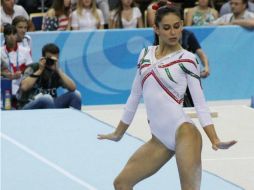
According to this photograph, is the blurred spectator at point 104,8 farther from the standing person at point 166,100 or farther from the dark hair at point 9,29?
the standing person at point 166,100

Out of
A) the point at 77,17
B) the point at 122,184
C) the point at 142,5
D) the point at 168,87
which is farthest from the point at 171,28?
the point at 142,5

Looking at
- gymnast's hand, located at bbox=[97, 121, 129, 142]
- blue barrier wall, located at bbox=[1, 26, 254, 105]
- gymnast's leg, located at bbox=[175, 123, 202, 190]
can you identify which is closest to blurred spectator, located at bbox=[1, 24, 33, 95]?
blue barrier wall, located at bbox=[1, 26, 254, 105]

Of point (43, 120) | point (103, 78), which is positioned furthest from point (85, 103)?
point (43, 120)

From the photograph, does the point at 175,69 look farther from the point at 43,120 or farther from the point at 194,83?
the point at 43,120

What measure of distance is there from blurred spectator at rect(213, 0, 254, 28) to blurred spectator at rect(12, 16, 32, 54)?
292 centimetres

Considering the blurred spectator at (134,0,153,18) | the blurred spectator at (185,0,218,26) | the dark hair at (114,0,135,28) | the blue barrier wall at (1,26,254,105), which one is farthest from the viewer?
the blurred spectator at (134,0,153,18)

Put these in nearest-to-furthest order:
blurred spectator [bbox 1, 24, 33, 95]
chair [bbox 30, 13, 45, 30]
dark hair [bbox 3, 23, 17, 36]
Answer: dark hair [bbox 3, 23, 17, 36], blurred spectator [bbox 1, 24, 33, 95], chair [bbox 30, 13, 45, 30]

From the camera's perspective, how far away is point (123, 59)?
507 inches

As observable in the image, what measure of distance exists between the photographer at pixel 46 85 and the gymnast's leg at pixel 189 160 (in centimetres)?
563

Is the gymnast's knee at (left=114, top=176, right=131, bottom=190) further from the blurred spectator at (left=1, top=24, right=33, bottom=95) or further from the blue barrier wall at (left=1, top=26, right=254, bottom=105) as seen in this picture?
the blue barrier wall at (left=1, top=26, right=254, bottom=105)

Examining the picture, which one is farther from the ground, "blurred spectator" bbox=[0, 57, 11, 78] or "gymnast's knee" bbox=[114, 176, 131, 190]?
"gymnast's knee" bbox=[114, 176, 131, 190]

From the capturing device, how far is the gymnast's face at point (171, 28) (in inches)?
223

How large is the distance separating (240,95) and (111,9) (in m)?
2.48

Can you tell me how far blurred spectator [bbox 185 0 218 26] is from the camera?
44.1 feet
